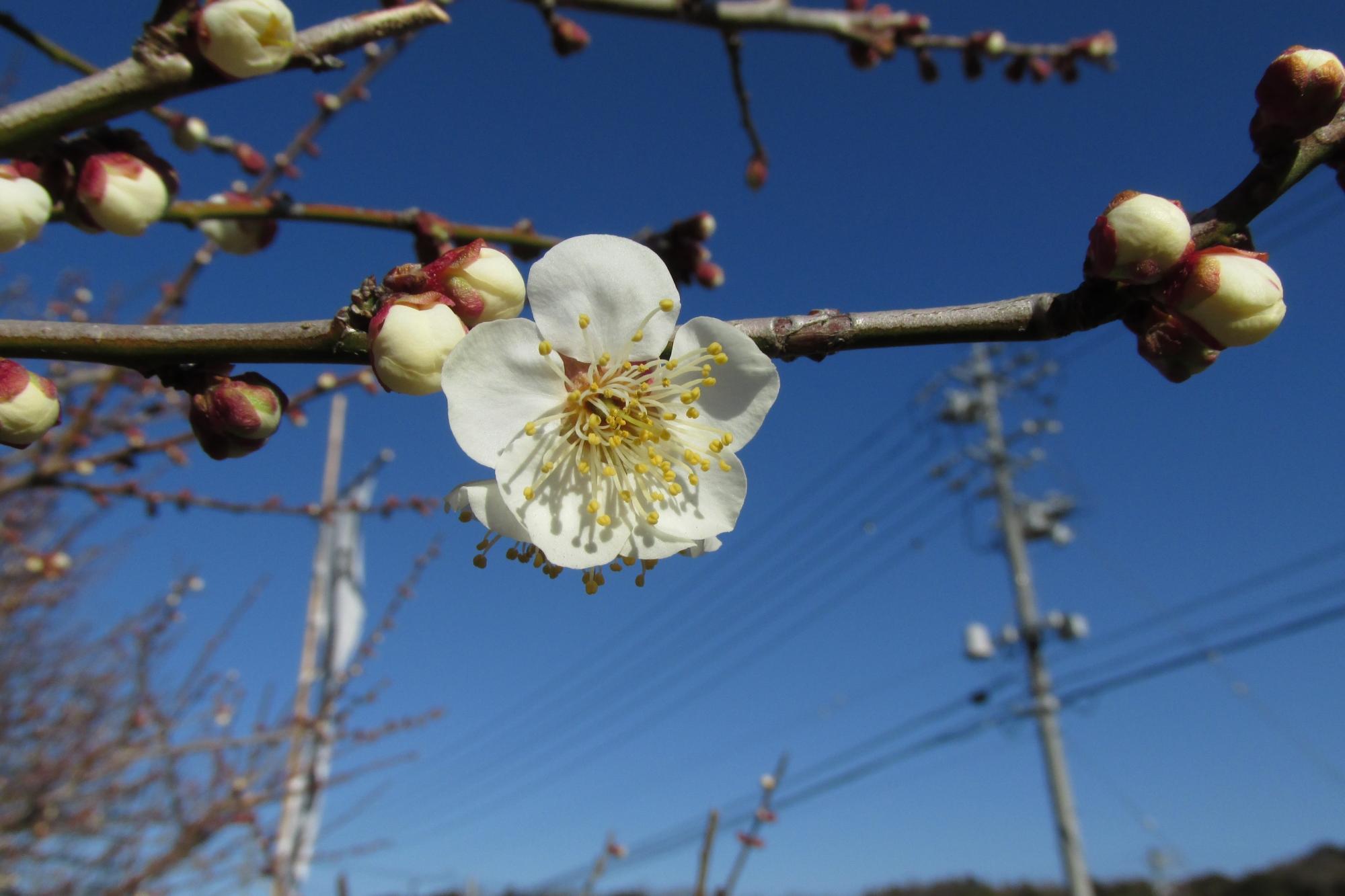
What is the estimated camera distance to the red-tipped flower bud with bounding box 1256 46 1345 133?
82cm

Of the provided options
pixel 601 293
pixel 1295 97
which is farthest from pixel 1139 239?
pixel 601 293

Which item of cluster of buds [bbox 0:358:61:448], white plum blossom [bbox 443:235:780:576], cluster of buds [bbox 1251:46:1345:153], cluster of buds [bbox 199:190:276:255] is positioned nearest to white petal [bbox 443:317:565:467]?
white plum blossom [bbox 443:235:780:576]

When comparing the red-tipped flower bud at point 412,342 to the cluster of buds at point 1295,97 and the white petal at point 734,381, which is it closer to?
the white petal at point 734,381

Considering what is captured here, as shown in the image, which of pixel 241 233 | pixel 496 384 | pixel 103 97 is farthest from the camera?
pixel 241 233

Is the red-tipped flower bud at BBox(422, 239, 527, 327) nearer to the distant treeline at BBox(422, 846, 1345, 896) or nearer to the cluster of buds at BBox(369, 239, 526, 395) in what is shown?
the cluster of buds at BBox(369, 239, 526, 395)

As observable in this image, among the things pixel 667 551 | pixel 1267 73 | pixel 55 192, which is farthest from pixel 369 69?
pixel 1267 73

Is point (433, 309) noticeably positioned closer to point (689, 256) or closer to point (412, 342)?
A: point (412, 342)

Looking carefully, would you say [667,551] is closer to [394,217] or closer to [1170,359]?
[1170,359]

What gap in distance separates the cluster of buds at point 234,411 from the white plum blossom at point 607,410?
168 mm

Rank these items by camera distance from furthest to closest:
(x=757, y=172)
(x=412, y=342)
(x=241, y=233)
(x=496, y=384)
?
(x=757, y=172) < (x=241, y=233) < (x=496, y=384) < (x=412, y=342)

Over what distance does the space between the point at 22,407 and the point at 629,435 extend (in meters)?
0.60

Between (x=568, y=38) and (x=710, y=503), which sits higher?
(x=568, y=38)

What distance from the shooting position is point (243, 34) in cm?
103

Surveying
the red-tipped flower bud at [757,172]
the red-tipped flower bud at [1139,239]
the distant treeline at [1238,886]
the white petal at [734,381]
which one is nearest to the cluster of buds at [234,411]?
the white petal at [734,381]
